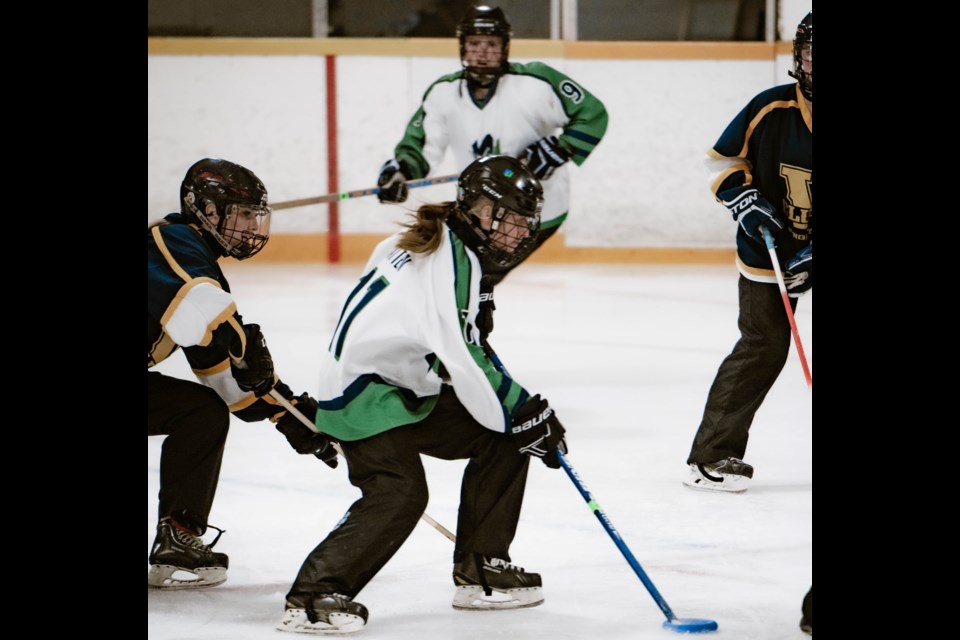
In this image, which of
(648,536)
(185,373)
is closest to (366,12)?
(185,373)

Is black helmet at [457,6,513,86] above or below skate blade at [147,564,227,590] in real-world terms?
above

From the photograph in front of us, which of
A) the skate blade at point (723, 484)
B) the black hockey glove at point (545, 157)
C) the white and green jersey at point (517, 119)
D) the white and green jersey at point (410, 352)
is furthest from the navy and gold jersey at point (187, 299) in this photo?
the white and green jersey at point (517, 119)

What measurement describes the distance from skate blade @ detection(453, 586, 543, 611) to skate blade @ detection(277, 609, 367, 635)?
25cm

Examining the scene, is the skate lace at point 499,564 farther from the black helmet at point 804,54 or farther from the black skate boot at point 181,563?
the black helmet at point 804,54

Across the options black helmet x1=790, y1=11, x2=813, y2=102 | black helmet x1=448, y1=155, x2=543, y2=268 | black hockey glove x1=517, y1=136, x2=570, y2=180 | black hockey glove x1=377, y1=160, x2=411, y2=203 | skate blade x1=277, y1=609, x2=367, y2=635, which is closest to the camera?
skate blade x1=277, y1=609, x2=367, y2=635

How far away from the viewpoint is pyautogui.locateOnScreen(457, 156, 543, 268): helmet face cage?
9.40ft

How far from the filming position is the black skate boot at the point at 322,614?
2756 millimetres

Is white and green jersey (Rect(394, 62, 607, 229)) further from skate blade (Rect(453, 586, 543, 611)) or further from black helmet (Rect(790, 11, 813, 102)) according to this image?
skate blade (Rect(453, 586, 543, 611))

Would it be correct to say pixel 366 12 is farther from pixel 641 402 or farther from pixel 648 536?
pixel 648 536

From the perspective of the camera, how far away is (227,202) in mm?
3125

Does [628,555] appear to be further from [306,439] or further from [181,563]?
[181,563]

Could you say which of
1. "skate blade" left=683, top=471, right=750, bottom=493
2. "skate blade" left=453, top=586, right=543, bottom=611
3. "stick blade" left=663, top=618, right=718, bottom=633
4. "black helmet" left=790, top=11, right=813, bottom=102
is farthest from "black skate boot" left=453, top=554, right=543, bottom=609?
"black helmet" left=790, top=11, right=813, bottom=102

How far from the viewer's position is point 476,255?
114 inches

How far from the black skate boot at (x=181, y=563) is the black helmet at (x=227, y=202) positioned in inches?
24.3
